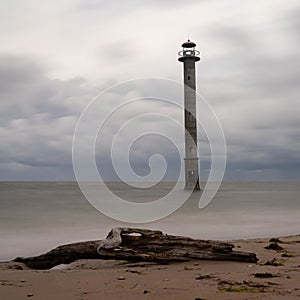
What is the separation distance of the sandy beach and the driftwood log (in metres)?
0.12

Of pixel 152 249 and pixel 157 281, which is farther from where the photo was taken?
pixel 152 249

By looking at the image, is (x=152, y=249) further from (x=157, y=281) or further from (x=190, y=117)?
(x=190, y=117)

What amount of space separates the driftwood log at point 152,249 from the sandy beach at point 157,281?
0.12m

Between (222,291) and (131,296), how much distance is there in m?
1.02

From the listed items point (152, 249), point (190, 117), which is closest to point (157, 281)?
point (152, 249)

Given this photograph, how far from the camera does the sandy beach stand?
17.3 ft

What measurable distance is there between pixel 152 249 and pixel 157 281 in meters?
1.43

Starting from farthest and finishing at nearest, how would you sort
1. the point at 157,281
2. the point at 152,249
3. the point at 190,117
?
the point at 190,117, the point at 152,249, the point at 157,281

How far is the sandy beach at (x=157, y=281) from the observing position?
17.3 ft

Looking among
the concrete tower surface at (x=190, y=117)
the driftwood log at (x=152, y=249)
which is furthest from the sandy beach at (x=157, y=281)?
the concrete tower surface at (x=190, y=117)

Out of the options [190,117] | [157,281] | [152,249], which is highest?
[190,117]

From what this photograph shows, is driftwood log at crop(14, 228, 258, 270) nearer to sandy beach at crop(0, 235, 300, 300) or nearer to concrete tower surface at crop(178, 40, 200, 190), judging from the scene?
sandy beach at crop(0, 235, 300, 300)

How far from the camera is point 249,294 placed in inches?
205

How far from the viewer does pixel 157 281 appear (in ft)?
19.8
